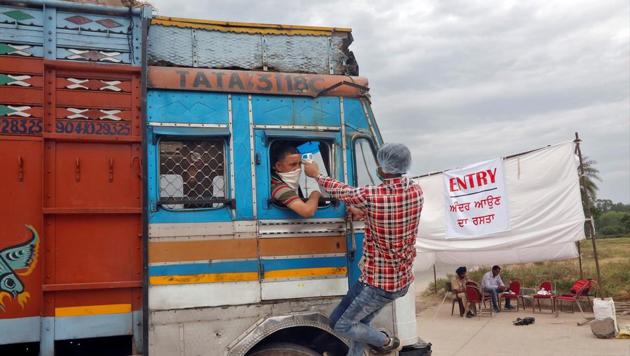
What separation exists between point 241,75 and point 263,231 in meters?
1.19

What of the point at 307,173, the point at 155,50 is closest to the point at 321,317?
the point at 307,173

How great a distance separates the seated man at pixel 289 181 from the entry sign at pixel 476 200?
7.05 meters

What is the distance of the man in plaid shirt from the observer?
3656 mm

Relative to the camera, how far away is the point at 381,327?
162 inches

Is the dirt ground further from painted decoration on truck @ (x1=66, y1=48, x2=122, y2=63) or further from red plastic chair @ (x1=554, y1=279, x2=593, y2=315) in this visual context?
painted decoration on truck @ (x1=66, y1=48, x2=122, y2=63)

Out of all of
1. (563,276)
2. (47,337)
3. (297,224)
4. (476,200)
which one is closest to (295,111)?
(297,224)

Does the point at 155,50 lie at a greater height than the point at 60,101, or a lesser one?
greater

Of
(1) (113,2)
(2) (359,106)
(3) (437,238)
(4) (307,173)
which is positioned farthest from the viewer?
(3) (437,238)

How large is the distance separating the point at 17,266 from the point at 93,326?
621 millimetres

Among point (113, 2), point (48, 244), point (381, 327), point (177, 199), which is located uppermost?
point (113, 2)

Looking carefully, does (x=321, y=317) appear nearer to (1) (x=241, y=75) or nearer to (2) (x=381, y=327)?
(2) (x=381, y=327)

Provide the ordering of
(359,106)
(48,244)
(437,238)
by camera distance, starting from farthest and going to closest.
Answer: (437,238)
(359,106)
(48,244)

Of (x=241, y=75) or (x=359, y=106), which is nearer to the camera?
(x=241, y=75)

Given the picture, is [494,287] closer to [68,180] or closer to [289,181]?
[289,181]
